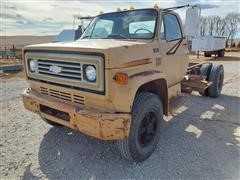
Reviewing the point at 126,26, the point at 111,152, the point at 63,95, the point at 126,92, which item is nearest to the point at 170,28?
the point at 126,26

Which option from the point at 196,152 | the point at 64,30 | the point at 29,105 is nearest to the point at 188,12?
the point at 196,152

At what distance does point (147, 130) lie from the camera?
12.6 feet

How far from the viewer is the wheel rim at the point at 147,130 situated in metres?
3.72

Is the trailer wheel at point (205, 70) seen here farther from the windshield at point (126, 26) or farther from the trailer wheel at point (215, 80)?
the windshield at point (126, 26)

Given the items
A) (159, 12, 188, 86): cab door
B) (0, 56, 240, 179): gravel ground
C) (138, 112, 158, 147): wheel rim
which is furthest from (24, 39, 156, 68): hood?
(0, 56, 240, 179): gravel ground

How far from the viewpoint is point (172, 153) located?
3957 millimetres

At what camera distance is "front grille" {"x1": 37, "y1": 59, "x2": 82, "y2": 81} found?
3207 millimetres

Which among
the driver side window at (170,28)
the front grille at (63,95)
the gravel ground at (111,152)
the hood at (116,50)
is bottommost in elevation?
the gravel ground at (111,152)

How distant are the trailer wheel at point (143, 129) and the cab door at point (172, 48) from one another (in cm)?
73

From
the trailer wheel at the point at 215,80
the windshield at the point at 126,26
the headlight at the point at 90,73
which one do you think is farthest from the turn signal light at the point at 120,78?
the trailer wheel at the point at 215,80

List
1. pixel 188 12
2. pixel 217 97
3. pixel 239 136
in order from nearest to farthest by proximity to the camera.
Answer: pixel 239 136, pixel 188 12, pixel 217 97

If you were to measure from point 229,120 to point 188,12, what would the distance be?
102 inches

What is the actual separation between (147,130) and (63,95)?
4.53 feet

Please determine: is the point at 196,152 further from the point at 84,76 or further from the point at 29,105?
the point at 29,105
